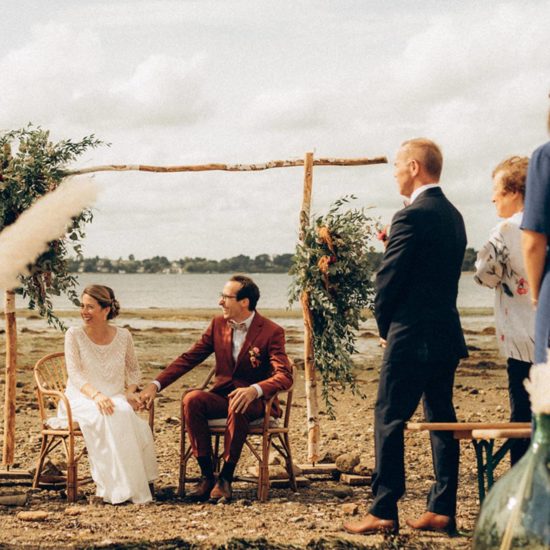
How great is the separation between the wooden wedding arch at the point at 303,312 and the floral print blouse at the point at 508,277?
227 cm

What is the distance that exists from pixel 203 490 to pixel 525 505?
11.4 ft

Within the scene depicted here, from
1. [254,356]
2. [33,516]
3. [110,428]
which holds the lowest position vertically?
[33,516]

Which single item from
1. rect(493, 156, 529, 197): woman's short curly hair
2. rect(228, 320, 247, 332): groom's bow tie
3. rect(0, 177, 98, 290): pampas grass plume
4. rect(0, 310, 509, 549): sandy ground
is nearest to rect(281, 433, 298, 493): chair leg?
rect(0, 310, 509, 549): sandy ground

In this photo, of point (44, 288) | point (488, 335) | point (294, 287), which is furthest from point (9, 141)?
point (488, 335)

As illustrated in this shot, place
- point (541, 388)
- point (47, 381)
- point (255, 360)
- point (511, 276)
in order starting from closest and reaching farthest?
point (541, 388)
point (511, 276)
point (255, 360)
point (47, 381)

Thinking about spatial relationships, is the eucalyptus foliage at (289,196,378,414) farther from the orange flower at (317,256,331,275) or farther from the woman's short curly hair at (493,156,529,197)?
the woman's short curly hair at (493,156,529,197)

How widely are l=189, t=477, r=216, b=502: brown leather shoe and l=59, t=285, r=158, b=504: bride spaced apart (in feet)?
0.99

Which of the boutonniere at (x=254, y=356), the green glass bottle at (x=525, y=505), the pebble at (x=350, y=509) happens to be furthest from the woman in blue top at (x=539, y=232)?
the boutonniere at (x=254, y=356)

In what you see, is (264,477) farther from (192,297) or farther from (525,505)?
(192,297)

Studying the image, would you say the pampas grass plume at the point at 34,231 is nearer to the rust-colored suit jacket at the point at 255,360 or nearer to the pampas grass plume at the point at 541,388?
the pampas grass plume at the point at 541,388

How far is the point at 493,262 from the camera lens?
4.66 meters

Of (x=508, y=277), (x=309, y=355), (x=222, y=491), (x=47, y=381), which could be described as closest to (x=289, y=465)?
(x=222, y=491)

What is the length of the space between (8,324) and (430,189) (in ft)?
11.9

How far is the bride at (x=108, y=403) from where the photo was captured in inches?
228
